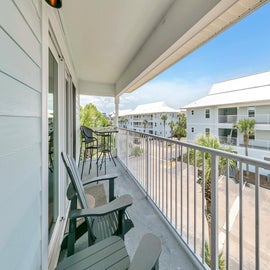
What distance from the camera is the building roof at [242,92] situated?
959 centimetres

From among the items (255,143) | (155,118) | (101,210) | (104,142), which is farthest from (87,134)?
(155,118)

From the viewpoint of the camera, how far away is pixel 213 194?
1293 millimetres

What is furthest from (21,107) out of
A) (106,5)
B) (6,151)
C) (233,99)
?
(233,99)

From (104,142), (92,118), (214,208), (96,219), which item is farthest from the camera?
(92,118)

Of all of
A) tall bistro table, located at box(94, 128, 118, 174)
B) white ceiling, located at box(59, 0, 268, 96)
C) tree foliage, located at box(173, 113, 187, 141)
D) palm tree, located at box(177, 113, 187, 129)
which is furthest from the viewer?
palm tree, located at box(177, 113, 187, 129)

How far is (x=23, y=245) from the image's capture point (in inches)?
31.4

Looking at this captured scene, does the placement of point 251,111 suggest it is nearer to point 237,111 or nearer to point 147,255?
point 237,111

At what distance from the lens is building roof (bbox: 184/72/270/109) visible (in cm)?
959

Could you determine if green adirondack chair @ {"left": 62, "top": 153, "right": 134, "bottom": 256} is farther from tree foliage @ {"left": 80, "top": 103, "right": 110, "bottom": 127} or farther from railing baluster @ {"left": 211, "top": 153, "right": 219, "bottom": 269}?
tree foliage @ {"left": 80, "top": 103, "right": 110, "bottom": 127}

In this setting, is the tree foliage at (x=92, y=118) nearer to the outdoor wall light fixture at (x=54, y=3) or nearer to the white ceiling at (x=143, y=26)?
the white ceiling at (x=143, y=26)

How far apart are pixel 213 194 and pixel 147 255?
2.80 feet

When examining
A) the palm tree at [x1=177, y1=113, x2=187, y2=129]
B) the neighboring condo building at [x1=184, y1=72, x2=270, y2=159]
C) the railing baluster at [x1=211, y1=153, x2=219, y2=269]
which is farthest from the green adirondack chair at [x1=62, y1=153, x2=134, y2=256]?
the palm tree at [x1=177, y1=113, x2=187, y2=129]

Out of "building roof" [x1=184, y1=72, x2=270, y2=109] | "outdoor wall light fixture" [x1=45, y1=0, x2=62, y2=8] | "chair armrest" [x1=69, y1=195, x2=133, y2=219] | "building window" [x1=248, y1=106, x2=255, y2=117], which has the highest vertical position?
"building roof" [x1=184, y1=72, x2=270, y2=109]

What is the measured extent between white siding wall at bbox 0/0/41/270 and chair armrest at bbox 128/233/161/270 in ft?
1.60
